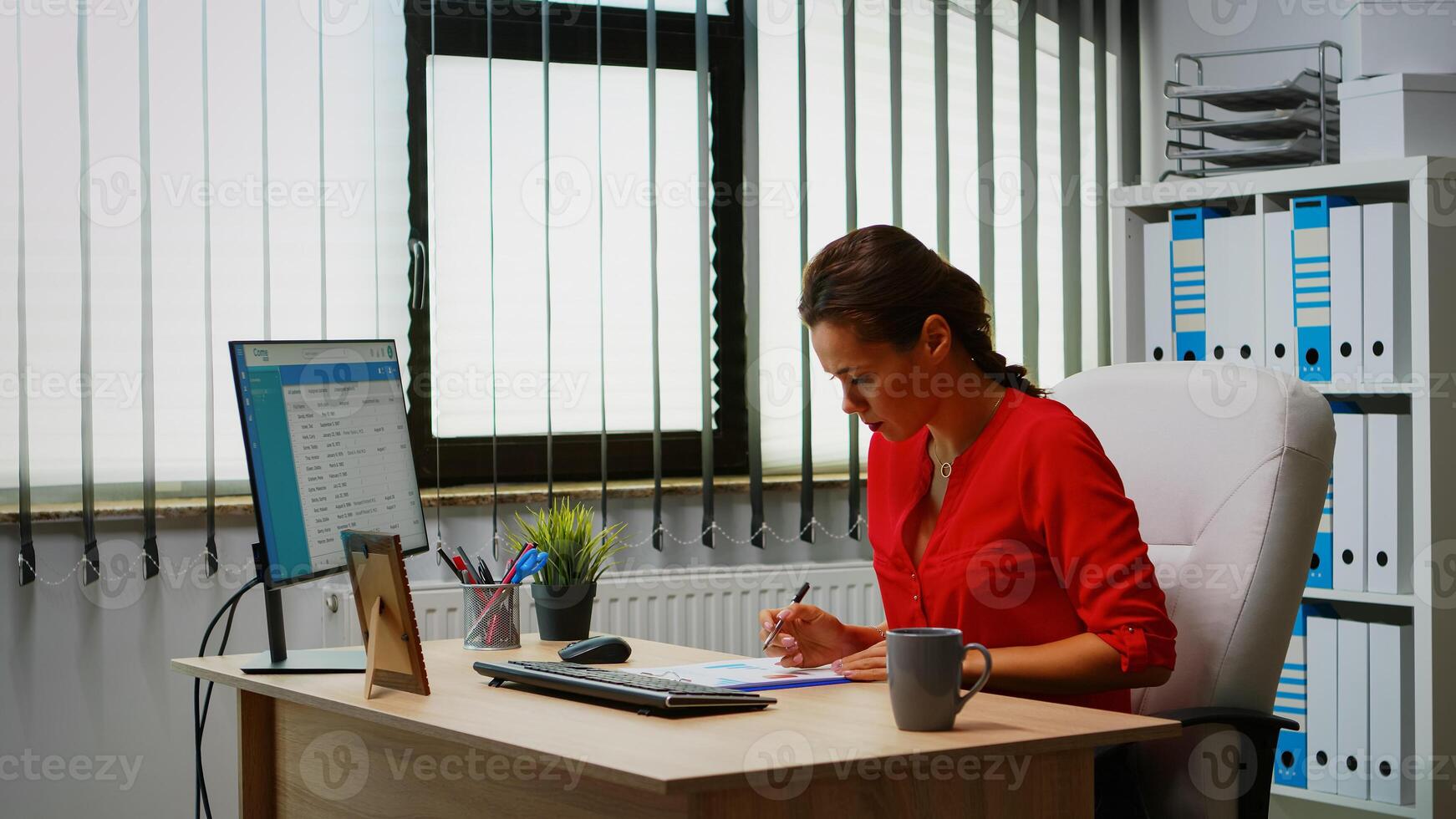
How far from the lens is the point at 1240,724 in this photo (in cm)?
145

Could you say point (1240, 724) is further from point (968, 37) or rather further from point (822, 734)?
point (968, 37)

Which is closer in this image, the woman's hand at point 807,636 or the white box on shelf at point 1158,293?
the woman's hand at point 807,636

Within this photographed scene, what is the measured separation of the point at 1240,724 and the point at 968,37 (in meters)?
2.13

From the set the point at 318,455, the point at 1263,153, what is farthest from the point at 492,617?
the point at 1263,153

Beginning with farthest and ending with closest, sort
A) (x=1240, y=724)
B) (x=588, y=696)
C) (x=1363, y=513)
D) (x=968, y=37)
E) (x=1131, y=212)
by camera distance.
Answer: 1. (x=968, y=37)
2. (x=1131, y=212)
3. (x=1363, y=513)
4. (x=1240, y=724)
5. (x=588, y=696)

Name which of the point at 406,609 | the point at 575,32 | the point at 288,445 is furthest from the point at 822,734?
the point at 575,32

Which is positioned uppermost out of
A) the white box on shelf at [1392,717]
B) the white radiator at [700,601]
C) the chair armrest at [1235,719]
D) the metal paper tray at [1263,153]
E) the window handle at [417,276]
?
the metal paper tray at [1263,153]

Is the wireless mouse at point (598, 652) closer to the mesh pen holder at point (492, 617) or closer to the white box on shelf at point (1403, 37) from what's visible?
the mesh pen holder at point (492, 617)

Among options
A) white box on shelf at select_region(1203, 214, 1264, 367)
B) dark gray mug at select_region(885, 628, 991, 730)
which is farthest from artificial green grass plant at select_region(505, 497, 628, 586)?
white box on shelf at select_region(1203, 214, 1264, 367)

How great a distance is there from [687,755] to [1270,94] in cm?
215

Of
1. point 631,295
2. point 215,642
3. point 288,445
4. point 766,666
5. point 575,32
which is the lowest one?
point 215,642

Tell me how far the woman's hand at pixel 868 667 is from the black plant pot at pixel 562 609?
533 mm

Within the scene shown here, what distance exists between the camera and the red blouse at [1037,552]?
4.63 feet

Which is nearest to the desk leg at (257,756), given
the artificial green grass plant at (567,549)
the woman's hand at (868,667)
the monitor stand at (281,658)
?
the monitor stand at (281,658)
